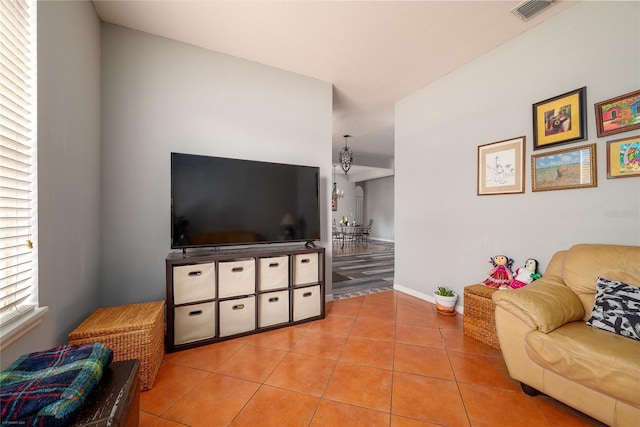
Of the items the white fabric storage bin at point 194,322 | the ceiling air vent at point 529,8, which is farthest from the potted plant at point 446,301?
the ceiling air vent at point 529,8

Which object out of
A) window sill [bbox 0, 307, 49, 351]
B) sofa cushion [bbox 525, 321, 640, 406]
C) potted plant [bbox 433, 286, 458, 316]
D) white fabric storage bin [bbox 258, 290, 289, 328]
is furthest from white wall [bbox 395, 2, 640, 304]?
window sill [bbox 0, 307, 49, 351]

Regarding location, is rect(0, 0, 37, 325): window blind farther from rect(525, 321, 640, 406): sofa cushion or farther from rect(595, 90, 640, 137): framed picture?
rect(595, 90, 640, 137): framed picture

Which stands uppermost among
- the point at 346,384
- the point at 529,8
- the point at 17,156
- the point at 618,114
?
the point at 529,8

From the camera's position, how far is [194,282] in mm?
2090

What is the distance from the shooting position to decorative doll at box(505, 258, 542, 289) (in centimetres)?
218

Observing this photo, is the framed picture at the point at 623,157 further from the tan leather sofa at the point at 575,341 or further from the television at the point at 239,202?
the television at the point at 239,202

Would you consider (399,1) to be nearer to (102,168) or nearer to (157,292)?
(102,168)

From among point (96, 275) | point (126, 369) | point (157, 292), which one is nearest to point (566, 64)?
point (126, 369)

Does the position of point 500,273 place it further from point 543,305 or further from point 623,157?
point 623,157

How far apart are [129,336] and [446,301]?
2909mm

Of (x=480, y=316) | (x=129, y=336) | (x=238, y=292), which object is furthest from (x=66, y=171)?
(x=480, y=316)

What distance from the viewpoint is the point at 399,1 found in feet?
6.46

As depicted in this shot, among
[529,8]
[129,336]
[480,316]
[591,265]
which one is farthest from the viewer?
[480,316]

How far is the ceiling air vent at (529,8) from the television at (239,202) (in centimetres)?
222
